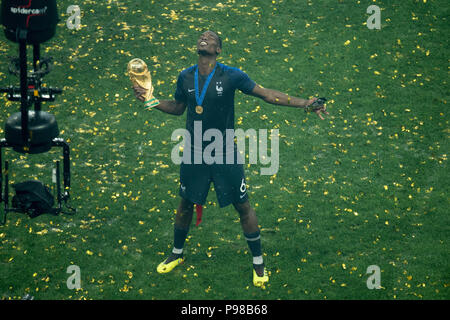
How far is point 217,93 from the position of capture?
390 inches

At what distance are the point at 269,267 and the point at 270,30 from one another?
8.83 meters

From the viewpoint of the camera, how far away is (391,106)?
1556 cm

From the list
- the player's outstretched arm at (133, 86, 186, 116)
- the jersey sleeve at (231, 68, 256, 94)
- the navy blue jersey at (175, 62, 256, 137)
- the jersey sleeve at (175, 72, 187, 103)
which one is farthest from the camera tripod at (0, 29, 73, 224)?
the jersey sleeve at (231, 68, 256, 94)

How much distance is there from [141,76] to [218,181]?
1.97 meters

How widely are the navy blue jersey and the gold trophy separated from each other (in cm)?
57

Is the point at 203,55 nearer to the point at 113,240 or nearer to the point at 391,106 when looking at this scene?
the point at 113,240

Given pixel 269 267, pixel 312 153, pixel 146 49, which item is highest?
pixel 146 49

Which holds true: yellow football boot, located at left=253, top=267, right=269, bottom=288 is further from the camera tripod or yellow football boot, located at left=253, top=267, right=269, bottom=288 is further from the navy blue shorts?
the camera tripod

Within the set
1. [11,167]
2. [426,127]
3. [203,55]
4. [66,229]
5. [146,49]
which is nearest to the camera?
[203,55]

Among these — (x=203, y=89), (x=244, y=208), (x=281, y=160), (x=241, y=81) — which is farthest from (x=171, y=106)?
(x=281, y=160)

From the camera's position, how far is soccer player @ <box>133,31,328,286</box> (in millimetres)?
9906

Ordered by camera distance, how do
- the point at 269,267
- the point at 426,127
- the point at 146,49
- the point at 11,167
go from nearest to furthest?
the point at 269,267 → the point at 11,167 → the point at 426,127 → the point at 146,49

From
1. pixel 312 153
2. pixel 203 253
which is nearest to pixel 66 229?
pixel 203 253

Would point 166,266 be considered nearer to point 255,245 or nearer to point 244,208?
point 255,245
